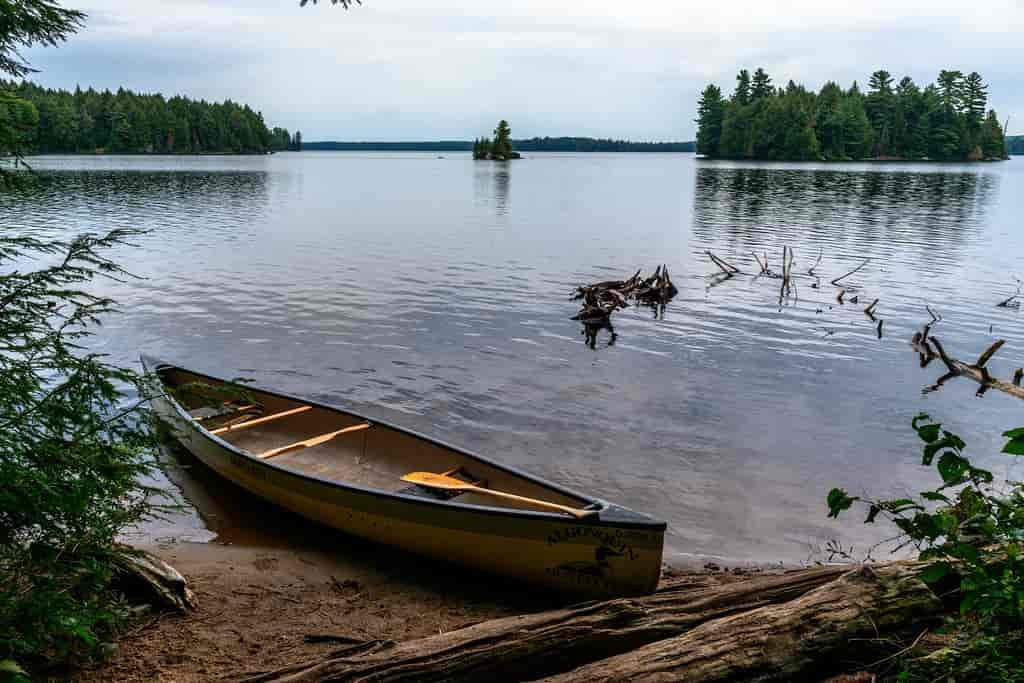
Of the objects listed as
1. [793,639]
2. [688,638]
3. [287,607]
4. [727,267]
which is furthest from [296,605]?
[727,267]

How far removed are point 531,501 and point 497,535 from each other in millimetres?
→ 576

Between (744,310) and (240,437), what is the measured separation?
16.8m

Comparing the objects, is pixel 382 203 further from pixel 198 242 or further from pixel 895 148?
pixel 895 148

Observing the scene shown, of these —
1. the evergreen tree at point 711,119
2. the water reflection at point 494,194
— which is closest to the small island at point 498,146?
the evergreen tree at point 711,119

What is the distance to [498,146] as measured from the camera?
18950 cm

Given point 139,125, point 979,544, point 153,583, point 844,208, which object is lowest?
point 153,583

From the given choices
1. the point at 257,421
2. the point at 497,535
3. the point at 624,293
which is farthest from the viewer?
the point at 624,293

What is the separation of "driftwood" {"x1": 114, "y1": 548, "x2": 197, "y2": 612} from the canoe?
1.45m

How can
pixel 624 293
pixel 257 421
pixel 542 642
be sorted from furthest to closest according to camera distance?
1. pixel 624 293
2. pixel 257 421
3. pixel 542 642

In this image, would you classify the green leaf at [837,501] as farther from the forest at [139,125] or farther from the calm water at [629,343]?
the forest at [139,125]

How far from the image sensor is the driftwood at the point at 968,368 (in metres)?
15.9

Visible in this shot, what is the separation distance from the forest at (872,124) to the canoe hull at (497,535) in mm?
142078

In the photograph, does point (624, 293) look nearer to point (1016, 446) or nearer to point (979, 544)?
point (979, 544)

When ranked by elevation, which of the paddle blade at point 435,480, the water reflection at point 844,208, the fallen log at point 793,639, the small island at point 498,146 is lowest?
the paddle blade at point 435,480
